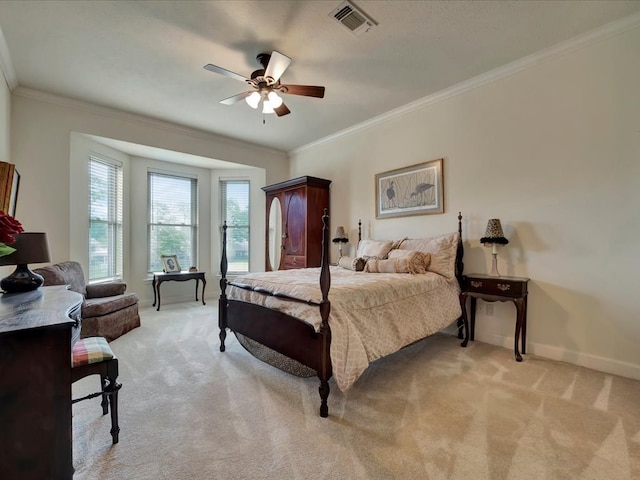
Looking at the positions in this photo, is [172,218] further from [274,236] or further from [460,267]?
[460,267]

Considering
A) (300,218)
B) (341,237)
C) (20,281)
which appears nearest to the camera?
(20,281)

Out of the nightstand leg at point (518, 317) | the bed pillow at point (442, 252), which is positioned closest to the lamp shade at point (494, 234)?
the bed pillow at point (442, 252)

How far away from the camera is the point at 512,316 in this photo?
314 centimetres

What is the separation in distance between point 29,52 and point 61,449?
11.8 ft

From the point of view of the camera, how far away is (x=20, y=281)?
1.79 metres

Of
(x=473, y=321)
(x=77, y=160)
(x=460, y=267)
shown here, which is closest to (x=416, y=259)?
(x=460, y=267)

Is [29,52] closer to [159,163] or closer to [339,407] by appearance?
[159,163]

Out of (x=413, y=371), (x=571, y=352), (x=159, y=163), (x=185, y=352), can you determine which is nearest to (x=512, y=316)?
(x=571, y=352)

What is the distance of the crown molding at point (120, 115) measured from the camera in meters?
3.56

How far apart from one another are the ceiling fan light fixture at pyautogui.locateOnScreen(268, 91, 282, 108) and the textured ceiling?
0.39m

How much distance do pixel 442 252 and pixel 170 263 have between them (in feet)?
14.7

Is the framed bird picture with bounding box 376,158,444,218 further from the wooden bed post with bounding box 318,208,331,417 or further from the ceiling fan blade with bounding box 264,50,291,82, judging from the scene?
the wooden bed post with bounding box 318,208,331,417

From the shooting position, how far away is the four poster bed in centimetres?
197

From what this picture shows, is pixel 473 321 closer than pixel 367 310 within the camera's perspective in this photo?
No
